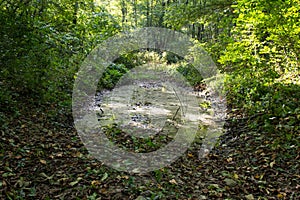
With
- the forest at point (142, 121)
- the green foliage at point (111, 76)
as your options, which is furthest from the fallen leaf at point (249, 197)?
the green foliage at point (111, 76)

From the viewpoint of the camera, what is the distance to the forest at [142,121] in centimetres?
310

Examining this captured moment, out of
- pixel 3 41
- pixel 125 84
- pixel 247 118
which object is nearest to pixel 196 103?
pixel 247 118

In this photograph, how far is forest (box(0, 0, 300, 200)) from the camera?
3.10 m

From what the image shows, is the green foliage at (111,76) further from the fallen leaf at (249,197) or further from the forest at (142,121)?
the fallen leaf at (249,197)

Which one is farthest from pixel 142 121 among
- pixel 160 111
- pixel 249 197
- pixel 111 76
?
pixel 111 76

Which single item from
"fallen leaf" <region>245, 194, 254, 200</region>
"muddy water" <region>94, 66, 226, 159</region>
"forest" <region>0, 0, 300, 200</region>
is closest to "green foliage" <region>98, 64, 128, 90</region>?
"muddy water" <region>94, 66, 226, 159</region>

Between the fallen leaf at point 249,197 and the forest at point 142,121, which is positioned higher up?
the forest at point 142,121

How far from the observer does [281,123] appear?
466cm

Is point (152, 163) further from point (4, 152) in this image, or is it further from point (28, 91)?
point (28, 91)

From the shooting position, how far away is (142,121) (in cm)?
585

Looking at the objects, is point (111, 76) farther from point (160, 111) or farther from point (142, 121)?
point (142, 121)

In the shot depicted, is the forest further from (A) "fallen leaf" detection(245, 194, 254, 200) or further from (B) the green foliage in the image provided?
(B) the green foliage

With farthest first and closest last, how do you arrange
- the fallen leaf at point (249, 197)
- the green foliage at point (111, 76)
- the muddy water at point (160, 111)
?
the green foliage at point (111, 76), the muddy water at point (160, 111), the fallen leaf at point (249, 197)

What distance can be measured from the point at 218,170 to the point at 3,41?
3.67 meters
